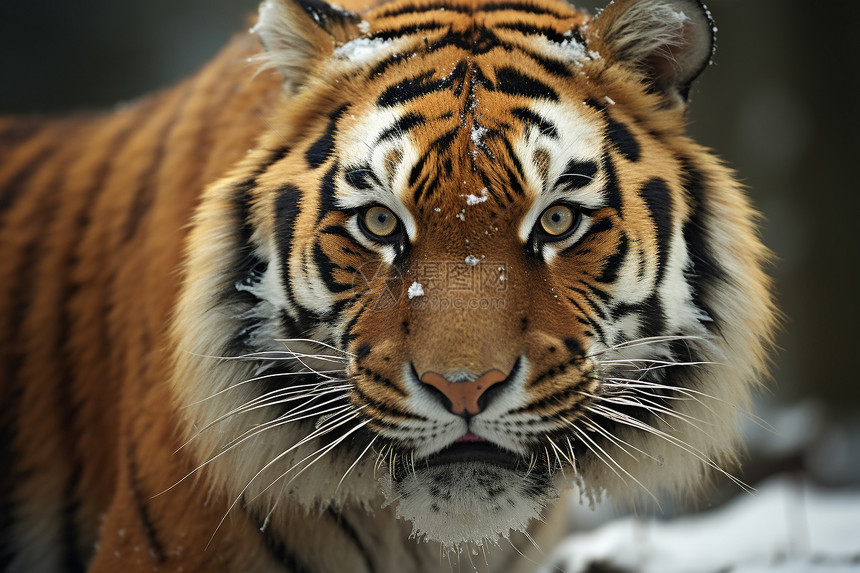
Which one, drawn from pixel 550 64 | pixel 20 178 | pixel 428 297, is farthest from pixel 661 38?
pixel 20 178

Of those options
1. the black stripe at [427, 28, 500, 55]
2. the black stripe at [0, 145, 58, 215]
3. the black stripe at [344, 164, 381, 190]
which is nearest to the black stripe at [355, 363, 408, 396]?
the black stripe at [344, 164, 381, 190]

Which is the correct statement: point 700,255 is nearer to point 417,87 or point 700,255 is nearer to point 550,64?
point 550,64

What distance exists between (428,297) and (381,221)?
0.12 meters

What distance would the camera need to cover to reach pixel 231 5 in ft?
12.5

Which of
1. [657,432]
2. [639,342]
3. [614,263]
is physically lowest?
[657,432]

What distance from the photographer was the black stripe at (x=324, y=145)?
0.91 m

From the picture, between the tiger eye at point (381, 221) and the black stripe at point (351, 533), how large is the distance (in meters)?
0.42

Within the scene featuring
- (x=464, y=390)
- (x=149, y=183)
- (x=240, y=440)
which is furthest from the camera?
(x=149, y=183)

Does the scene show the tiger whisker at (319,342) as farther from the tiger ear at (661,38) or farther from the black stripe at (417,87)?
the tiger ear at (661,38)

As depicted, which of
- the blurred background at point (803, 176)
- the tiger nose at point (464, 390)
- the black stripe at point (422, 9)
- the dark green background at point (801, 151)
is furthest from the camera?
the dark green background at point (801, 151)

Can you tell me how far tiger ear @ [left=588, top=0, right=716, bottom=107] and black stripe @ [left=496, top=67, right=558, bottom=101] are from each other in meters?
0.11

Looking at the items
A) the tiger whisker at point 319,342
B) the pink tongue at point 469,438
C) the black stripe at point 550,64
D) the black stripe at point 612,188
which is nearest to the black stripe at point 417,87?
the black stripe at point 550,64

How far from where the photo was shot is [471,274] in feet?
2.55

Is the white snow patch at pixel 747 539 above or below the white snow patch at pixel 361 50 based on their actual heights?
below
